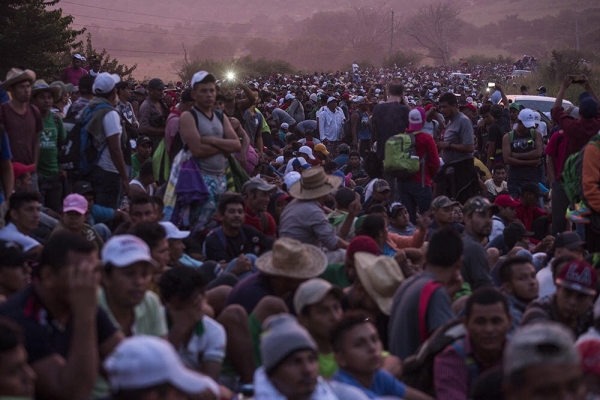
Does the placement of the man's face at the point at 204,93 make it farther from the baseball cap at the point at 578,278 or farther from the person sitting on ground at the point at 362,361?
Result: the person sitting on ground at the point at 362,361

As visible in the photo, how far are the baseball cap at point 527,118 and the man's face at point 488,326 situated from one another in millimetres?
7184

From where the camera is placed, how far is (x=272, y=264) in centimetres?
584

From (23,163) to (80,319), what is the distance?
15.7 ft

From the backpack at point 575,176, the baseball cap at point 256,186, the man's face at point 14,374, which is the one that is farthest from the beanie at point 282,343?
the backpack at point 575,176

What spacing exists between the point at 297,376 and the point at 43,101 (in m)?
5.60

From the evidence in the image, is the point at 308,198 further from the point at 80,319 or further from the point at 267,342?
the point at 80,319

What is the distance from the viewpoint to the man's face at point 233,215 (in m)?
7.24

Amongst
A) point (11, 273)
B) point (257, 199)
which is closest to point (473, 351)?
point (11, 273)

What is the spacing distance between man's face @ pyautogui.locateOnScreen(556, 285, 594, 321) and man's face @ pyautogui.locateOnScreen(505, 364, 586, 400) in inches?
92.1

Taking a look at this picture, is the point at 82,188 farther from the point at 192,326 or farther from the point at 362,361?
the point at 362,361

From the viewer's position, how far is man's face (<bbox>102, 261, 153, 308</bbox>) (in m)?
4.29

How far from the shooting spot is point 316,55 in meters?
109

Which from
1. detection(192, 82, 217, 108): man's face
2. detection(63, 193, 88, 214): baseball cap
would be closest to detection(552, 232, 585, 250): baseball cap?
detection(192, 82, 217, 108): man's face

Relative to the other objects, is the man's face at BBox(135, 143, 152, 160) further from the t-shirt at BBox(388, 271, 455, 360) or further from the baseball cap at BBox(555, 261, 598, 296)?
the baseball cap at BBox(555, 261, 598, 296)
